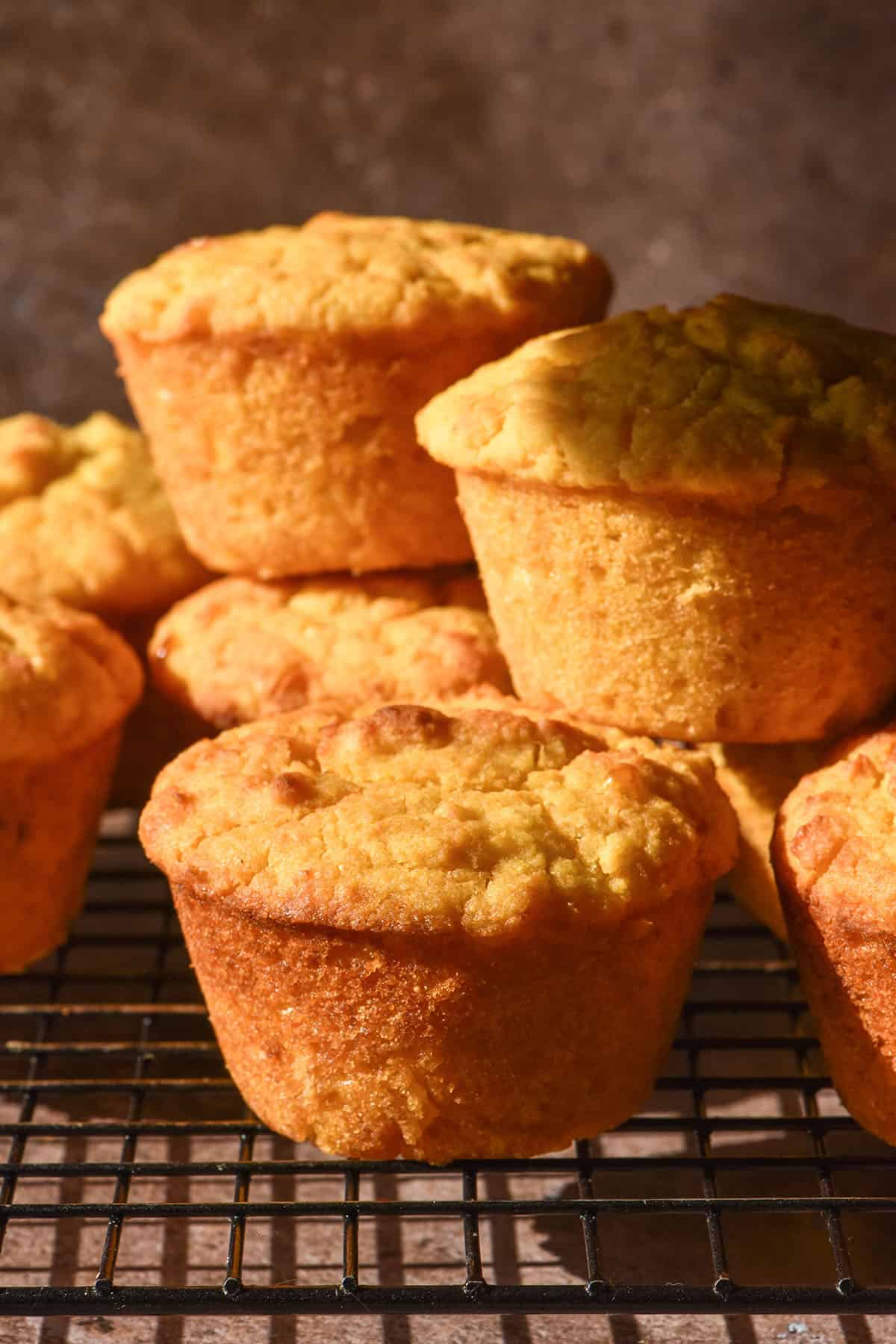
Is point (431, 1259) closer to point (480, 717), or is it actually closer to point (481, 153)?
point (480, 717)

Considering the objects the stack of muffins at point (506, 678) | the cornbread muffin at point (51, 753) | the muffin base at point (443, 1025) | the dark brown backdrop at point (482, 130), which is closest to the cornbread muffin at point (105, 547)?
the cornbread muffin at point (51, 753)

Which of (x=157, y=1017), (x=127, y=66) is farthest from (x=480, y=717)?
(x=127, y=66)

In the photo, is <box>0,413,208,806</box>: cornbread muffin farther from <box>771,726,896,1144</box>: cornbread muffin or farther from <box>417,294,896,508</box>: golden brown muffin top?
<box>771,726,896,1144</box>: cornbread muffin

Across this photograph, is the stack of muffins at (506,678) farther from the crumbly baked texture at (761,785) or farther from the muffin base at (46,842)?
the muffin base at (46,842)

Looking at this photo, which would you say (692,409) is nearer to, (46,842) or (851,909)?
(851,909)

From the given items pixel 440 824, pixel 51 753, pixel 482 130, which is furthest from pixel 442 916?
pixel 482 130

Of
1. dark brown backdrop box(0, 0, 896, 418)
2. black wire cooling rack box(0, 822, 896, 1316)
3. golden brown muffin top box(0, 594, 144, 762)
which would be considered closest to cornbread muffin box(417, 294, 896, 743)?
black wire cooling rack box(0, 822, 896, 1316)

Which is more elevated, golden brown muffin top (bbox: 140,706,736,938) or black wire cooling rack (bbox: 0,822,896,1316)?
golden brown muffin top (bbox: 140,706,736,938)
